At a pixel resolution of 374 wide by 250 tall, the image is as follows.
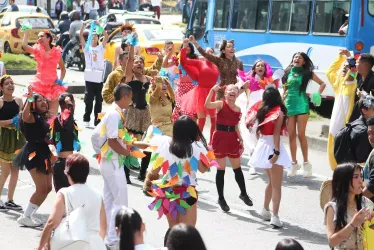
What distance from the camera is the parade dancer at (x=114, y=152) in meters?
9.01

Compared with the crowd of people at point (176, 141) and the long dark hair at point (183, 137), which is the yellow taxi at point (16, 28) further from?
the long dark hair at point (183, 137)

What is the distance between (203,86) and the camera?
13.6m

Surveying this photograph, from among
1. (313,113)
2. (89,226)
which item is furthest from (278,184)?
(313,113)

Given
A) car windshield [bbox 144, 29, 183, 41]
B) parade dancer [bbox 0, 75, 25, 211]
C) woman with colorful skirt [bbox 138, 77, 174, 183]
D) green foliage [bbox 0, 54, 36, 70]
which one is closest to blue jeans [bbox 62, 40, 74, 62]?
green foliage [bbox 0, 54, 36, 70]

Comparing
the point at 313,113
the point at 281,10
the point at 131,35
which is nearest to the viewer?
the point at 131,35

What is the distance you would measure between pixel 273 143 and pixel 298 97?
8.93 ft

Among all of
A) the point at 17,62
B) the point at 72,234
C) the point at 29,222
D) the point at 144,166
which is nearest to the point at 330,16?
the point at 144,166

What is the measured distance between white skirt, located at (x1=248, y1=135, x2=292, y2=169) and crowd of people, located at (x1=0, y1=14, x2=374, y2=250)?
0.01 metres

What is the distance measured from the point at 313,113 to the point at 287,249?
1332cm

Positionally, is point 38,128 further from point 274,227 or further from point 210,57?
point 210,57

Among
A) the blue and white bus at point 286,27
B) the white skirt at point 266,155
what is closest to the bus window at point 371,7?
the blue and white bus at point 286,27

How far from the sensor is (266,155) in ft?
33.6

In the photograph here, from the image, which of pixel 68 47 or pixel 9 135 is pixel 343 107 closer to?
pixel 9 135

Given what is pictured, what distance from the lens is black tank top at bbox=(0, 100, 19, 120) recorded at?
35.4 ft
